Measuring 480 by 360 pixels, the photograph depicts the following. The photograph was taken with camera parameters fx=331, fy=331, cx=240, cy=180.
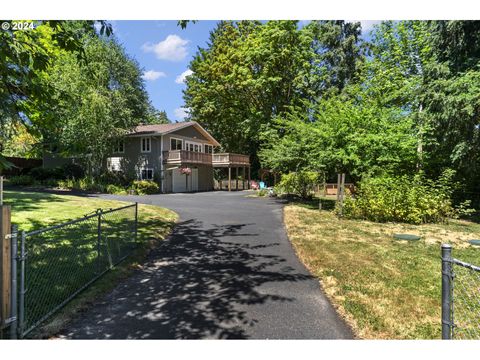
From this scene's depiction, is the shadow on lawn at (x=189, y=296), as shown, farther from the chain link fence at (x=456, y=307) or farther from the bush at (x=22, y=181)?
the bush at (x=22, y=181)

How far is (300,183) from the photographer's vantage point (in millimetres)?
22484

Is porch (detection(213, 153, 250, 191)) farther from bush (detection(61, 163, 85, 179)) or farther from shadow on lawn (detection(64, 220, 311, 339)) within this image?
shadow on lawn (detection(64, 220, 311, 339))

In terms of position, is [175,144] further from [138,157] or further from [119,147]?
[119,147]

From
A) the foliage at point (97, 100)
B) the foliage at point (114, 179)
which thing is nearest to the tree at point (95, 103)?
the foliage at point (97, 100)

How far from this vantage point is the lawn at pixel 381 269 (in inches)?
171

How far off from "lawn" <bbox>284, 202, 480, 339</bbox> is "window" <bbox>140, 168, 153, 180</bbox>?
19.8m

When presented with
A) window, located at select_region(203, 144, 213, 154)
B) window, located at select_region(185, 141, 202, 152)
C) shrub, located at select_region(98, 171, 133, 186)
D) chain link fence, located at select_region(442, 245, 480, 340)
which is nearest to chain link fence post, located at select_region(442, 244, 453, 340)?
chain link fence, located at select_region(442, 245, 480, 340)

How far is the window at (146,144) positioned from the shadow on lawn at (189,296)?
22094 millimetres

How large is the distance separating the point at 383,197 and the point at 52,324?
37.9 feet

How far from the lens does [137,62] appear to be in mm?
35469

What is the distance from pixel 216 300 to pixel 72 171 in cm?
2674

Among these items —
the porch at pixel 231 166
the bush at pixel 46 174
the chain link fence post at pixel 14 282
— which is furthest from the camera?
the porch at pixel 231 166

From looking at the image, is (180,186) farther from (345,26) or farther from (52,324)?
(52,324)

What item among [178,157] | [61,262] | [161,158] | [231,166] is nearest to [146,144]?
[161,158]
